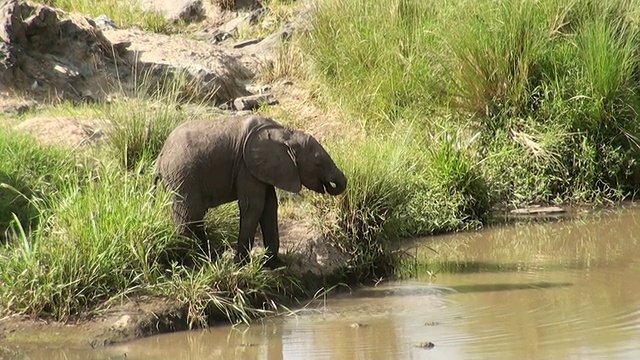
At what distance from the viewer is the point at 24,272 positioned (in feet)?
24.8

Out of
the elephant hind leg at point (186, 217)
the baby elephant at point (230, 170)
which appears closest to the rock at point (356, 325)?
the baby elephant at point (230, 170)

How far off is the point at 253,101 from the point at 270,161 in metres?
5.44

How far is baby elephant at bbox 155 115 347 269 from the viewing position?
834cm

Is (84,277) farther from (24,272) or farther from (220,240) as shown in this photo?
→ (220,240)

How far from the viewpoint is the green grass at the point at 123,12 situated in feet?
53.5

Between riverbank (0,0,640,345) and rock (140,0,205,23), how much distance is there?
27.3 inches

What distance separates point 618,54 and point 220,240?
539 centimetres

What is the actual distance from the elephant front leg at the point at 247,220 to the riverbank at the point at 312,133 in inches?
9.7

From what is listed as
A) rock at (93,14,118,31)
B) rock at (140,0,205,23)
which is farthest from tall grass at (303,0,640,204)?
rock at (140,0,205,23)

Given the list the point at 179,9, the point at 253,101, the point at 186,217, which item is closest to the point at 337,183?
the point at 186,217

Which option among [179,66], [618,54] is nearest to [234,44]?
[179,66]

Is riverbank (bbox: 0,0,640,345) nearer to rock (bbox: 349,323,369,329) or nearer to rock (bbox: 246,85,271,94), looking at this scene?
rock (bbox: 246,85,271,94)

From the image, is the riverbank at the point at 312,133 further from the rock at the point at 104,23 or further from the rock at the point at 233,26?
the rock at the point at 104,23

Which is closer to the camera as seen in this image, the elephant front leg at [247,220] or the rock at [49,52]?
the elephant front leg at [247,220]
